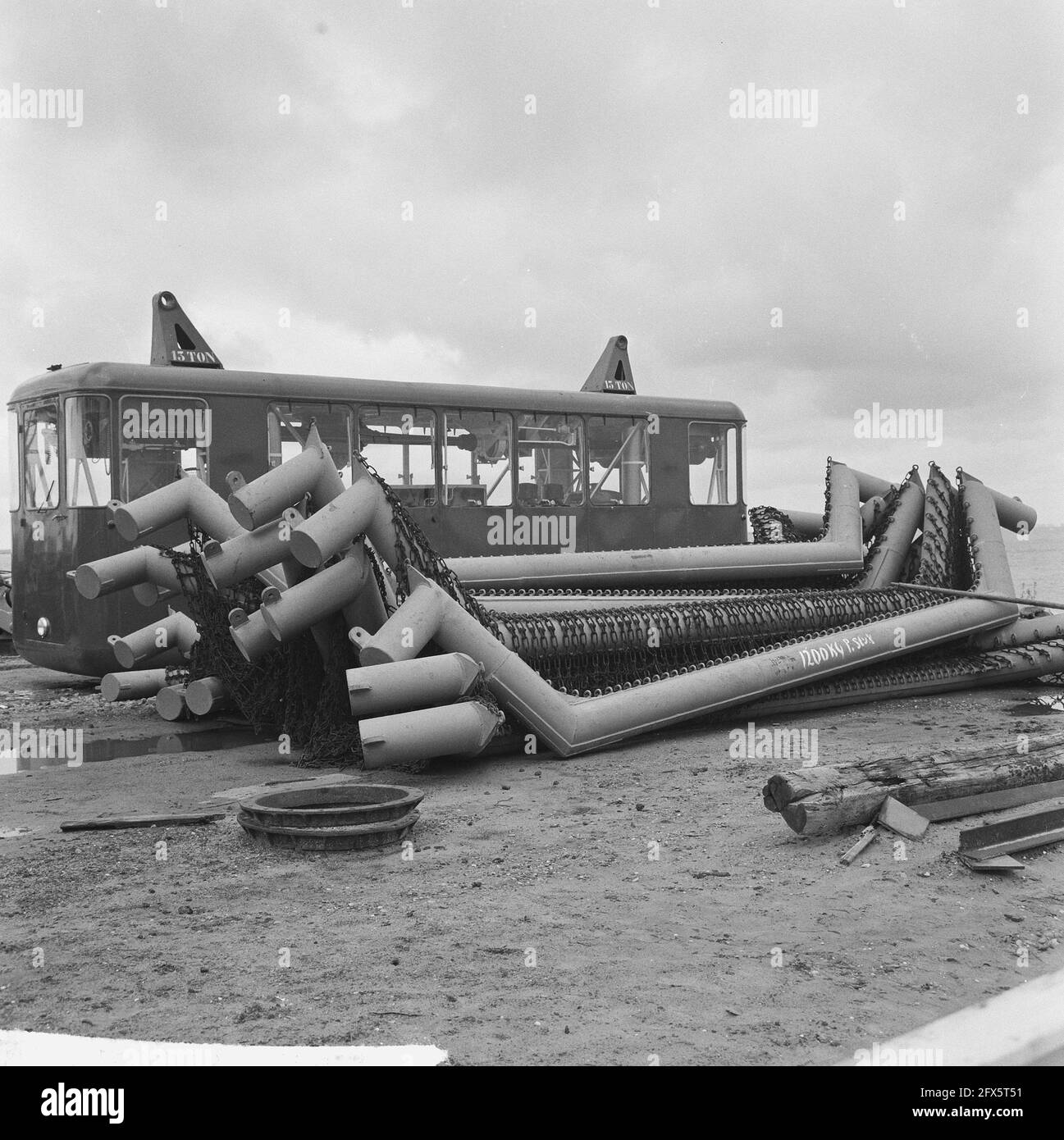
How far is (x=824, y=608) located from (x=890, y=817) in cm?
475

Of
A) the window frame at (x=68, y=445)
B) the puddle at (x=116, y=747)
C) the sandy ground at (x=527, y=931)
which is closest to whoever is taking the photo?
the sandy ground at (x=527, y=931)

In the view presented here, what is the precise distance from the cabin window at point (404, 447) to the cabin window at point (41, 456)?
2928mm

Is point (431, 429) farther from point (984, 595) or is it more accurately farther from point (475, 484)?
point (984, 595)

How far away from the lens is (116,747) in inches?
362

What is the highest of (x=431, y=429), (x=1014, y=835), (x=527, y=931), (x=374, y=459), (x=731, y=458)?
(x=431, y=429)

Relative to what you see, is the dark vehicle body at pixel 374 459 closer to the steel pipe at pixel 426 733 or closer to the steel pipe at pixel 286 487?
the steel pipe at pixel 286 487

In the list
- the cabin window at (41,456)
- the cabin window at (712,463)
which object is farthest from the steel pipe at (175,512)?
the cabin window at (712,463)

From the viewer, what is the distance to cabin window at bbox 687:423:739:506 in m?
14.4

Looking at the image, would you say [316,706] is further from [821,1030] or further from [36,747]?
[821,1030]

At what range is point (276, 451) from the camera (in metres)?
11.7

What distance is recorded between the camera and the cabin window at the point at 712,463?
47.4 feet

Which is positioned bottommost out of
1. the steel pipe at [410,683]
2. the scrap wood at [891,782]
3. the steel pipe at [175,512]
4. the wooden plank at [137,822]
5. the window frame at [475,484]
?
the wooden plank at [137,822]

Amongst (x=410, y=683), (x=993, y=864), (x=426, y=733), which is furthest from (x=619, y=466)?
(x=993, y=864)

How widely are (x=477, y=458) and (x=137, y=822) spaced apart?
23.7 feet
